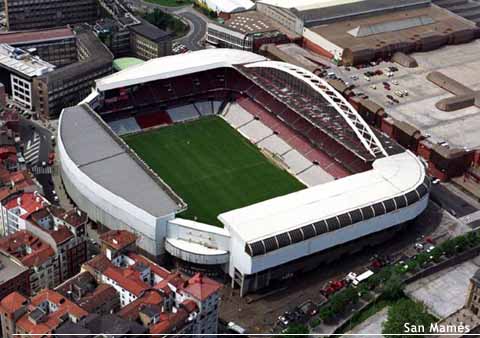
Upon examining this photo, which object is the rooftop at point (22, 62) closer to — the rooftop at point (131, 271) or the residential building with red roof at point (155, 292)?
the residential building with red roof at point (155, 292)

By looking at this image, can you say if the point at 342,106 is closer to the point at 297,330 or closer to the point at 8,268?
the point at 297,330

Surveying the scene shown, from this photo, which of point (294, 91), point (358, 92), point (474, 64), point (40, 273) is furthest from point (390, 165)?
point (474, 64)

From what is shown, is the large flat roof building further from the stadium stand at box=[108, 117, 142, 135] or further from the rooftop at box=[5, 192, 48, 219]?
the rooftop at box=[5, 192, 48, 219]

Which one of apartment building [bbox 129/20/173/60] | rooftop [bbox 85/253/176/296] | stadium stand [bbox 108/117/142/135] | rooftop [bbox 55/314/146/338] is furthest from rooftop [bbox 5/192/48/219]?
apartment building [bbox 129/20/173/60]

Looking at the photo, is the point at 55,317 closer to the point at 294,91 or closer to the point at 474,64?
the point at 294,91

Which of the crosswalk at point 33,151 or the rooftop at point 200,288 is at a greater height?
the rooftop at point 200,288

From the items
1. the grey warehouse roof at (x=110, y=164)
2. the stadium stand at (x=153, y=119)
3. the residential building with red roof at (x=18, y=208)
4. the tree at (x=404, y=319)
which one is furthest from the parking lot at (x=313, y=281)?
the stadium stand at (x=153, y=119)
